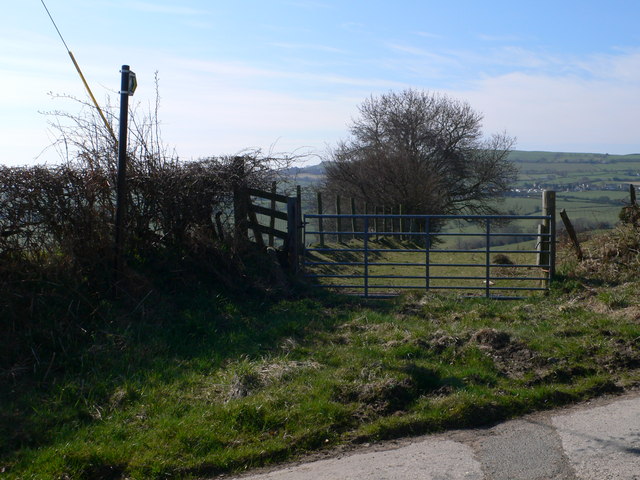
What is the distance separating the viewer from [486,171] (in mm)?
41500

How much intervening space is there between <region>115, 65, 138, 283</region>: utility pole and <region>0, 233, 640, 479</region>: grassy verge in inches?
34.6

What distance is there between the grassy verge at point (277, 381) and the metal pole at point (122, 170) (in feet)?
2.94

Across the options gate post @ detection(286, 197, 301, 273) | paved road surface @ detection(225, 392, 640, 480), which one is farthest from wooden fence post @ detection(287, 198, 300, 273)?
paved road surface @ detection(225, 392, 640, 480)

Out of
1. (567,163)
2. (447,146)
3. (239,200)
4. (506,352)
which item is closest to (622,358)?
(506,352)

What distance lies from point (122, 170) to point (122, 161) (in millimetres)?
159

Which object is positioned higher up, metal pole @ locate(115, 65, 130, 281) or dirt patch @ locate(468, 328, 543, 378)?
metal pole @ locate(115, 65, 130, 281)

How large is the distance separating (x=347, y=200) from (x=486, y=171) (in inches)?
449

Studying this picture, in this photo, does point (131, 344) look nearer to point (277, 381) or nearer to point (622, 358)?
point (277, 381)

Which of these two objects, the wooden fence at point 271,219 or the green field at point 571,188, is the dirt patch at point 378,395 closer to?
the wooden fence at point 271,219

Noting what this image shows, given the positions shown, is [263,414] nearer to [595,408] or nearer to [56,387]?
[56,387]

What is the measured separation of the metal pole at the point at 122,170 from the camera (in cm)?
817

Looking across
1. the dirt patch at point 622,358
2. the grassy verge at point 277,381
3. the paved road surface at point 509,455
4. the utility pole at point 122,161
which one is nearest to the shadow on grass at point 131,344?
the grassy verge at point 277,381

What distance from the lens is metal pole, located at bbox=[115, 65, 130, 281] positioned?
26.8ft

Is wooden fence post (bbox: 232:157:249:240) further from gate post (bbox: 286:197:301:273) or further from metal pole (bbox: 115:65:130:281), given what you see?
metal pole (bbox: 115:65:130:281)
